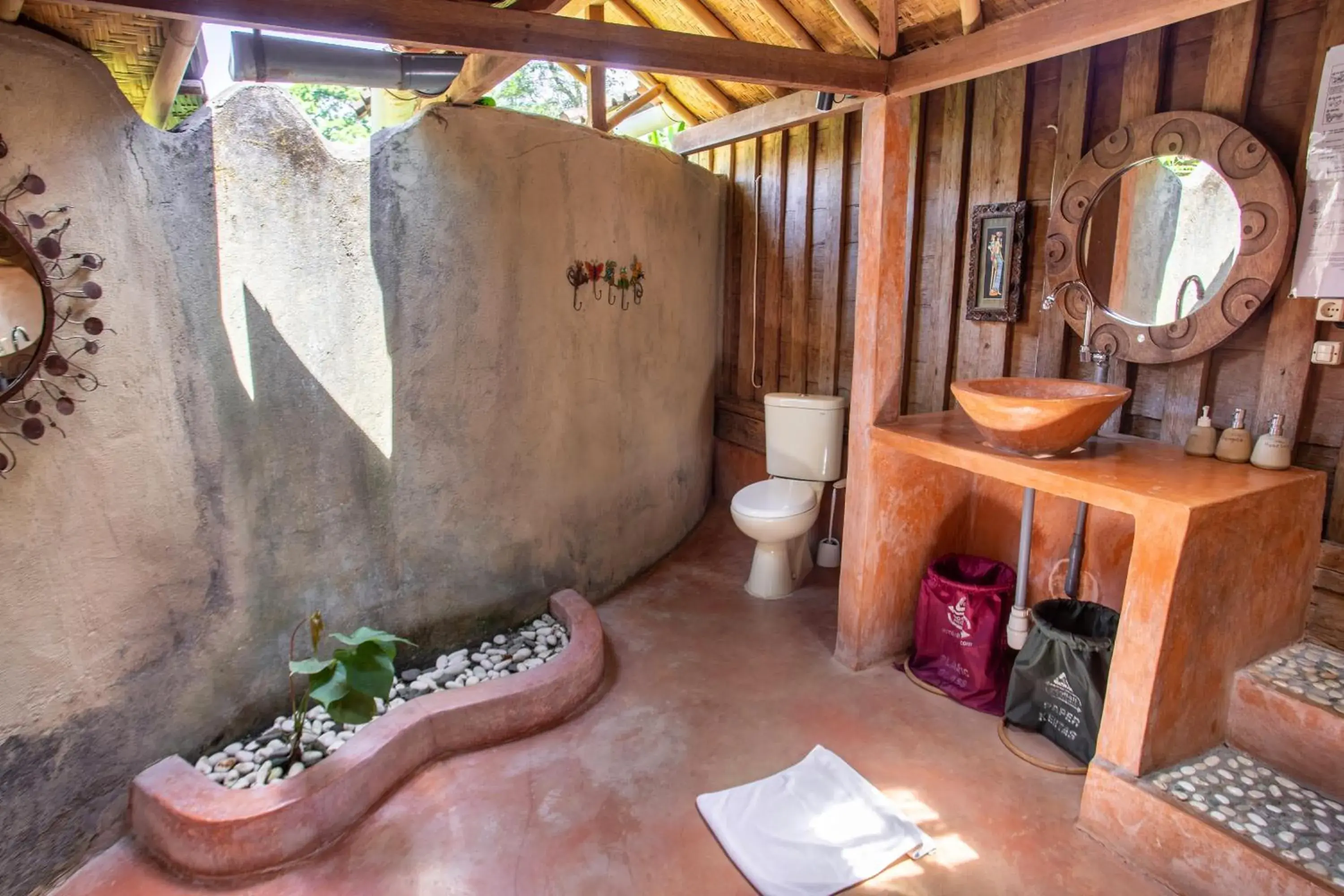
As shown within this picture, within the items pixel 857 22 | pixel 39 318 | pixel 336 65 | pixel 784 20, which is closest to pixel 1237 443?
pixel 857 22

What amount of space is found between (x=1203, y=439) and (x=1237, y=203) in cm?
70

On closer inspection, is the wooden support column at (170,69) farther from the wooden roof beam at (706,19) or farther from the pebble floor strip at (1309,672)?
the pebble floor strip at (1309,672)

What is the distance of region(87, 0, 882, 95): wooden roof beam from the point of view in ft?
5.78

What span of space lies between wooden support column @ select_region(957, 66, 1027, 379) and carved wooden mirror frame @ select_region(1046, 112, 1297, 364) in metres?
0.26

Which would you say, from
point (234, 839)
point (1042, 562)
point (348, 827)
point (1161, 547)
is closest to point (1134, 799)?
point (1161, 547)

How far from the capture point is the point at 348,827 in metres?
2.11

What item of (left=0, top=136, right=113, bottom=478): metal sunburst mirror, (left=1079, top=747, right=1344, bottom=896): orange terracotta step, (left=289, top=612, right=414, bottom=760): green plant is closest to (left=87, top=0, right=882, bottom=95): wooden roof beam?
(left=0, top=136, right=113, bottom=478): metal sunburst mirror

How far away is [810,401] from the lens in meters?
3.65

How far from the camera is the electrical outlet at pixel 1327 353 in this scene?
6.71 ft

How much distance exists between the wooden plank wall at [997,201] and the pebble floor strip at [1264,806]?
74 cm

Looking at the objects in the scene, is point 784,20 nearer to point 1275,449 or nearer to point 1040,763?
point 1275,449

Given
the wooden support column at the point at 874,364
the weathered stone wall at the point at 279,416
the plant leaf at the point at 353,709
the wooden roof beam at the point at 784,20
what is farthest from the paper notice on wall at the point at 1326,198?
the plant leaf at the point at 353,709

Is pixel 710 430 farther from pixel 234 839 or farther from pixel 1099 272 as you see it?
pixel 234 839

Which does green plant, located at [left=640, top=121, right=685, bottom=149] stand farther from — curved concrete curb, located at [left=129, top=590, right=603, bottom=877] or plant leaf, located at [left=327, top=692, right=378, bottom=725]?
plant leaf, located at [left=327, top=692, right=378, bottom=725]
